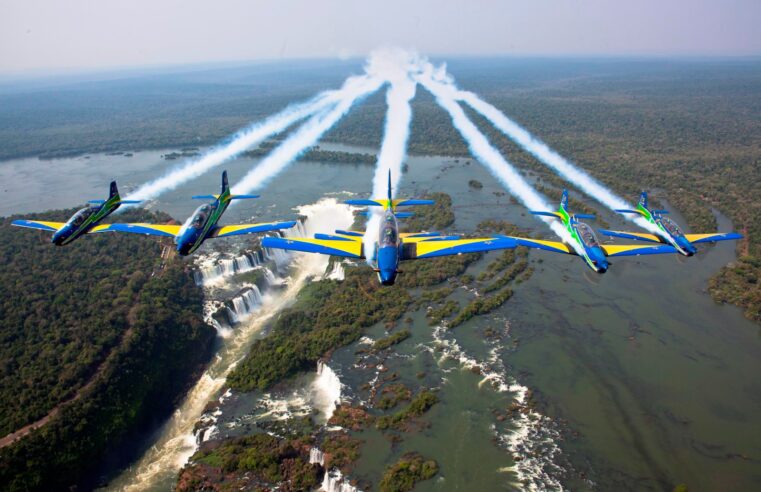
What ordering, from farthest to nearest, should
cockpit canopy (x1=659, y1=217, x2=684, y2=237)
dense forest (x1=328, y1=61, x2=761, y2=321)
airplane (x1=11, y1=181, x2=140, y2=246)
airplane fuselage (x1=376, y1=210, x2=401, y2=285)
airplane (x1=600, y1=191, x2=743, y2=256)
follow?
dense forest (x1=328, y1=61, x2=761, y2=321), cockpit canopy (x1=659, y1=217, x2=684, y2=237), airplane (x1=600, y1=191, x2=743, y2=256), airplane (x1=11, y1=181, x2=140, y2=246), airplane fuselage (x1=376, y1=210, x2=401, y2=285)

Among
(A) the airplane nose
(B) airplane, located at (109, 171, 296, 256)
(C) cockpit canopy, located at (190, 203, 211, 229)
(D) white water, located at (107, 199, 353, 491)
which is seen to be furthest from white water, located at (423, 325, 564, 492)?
(C) cockpit canopy, located at (190, 203, 211, 229)

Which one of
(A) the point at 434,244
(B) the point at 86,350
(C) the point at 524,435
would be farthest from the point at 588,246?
(B) the point at 86,350

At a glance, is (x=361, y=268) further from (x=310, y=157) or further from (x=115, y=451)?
(x=310, y=157)

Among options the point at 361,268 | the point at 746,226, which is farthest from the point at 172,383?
the point at 746,226

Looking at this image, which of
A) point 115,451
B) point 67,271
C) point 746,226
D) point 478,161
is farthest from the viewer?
point 478,161

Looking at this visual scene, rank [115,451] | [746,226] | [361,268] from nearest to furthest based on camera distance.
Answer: [115,451] → [361,268] → [746,226]

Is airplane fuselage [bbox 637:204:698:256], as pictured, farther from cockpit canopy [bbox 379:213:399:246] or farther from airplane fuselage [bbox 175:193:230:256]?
airplane fuselage [bbox 175:193:230:256]
